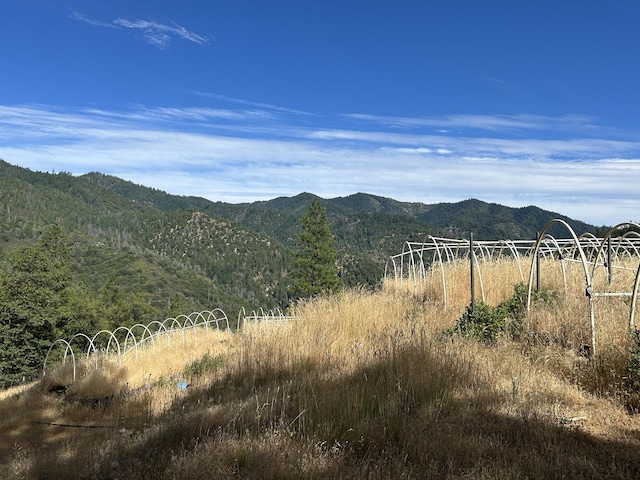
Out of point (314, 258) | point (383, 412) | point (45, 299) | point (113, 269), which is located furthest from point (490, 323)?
point (113, 269)

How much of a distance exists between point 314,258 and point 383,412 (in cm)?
3358

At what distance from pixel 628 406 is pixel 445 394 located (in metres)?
1.76

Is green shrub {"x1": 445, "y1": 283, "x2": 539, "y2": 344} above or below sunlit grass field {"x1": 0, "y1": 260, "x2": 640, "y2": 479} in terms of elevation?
above

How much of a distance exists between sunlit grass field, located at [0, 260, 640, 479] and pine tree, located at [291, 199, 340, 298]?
28.6 metres

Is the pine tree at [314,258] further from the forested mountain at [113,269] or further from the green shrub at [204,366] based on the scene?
the green shrub at [204,366]

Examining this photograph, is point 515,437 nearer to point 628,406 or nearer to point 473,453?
point 473,453

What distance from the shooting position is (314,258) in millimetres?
37250

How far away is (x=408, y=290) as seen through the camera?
1318cm

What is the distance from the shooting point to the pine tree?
3659 centimetres

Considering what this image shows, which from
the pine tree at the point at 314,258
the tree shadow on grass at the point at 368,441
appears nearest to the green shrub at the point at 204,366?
the tree shadow on grass at the point at 368,441

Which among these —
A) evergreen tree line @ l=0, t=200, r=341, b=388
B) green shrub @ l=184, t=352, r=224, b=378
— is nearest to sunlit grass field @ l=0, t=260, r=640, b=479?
green shrub @ l=184, t=352, r=224, b=378

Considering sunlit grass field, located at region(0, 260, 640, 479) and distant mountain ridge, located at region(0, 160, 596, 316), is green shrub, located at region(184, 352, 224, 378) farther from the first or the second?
distant mountain ridge, located at region(0, 160, 596, 316)

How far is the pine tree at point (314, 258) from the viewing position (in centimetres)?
3659

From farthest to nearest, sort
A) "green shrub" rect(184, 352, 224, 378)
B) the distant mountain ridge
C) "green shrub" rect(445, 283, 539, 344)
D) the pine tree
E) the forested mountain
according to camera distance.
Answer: the distant mountain ridge < the pine tree < the forested mountain < "green shrub" rect(184, 352, 224, 378) < "green shrub" rect(445, 283, 539, 344)
